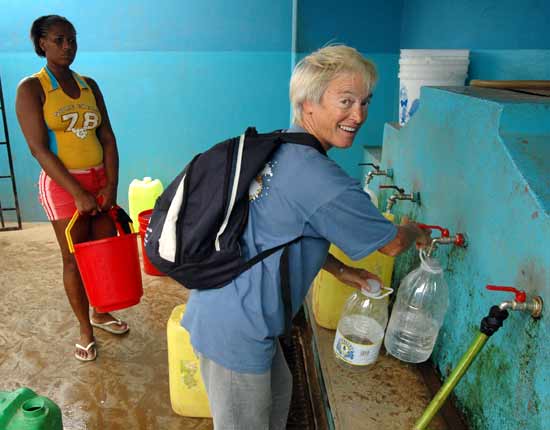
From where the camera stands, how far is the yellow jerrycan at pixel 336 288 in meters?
1.75

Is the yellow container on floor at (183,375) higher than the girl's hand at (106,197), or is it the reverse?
the girl's hand at (106,197)

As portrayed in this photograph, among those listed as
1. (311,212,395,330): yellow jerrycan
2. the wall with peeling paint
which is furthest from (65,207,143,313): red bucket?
the wall with peeling paint

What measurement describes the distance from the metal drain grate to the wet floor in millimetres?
367

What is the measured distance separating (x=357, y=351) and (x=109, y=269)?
1.22 meters

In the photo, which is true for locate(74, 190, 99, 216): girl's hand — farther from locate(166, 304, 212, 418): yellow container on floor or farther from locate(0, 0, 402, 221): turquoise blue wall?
locate(0, 0, 402, 221): turquoise blue wall

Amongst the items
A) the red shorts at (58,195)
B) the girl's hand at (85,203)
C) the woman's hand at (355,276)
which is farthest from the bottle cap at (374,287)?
the red shorts at (58,195)

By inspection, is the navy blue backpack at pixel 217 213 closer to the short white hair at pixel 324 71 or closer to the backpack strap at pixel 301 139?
the backpack strap at pixel 301 139

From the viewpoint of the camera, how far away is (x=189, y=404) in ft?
6.21

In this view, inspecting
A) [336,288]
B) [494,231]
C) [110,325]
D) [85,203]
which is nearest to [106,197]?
[85,203]

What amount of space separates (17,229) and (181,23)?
7.49ft

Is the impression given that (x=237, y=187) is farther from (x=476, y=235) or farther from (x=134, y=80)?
(x=134, y=80)

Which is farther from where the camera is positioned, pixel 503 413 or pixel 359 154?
pixel 359 154

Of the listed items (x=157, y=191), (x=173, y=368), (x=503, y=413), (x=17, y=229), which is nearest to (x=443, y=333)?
(x=503, y=413)

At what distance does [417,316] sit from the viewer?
5.18 ft
